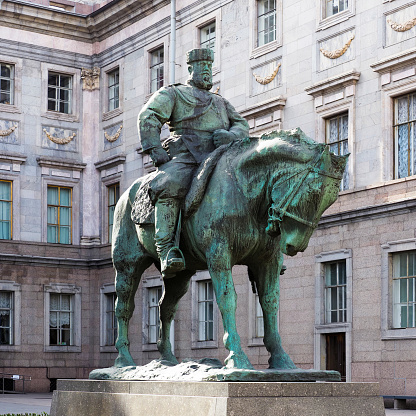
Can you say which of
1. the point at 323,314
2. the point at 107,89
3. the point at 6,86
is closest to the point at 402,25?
the point at 323,314

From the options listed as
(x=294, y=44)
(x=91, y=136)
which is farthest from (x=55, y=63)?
(x=294, y=44)

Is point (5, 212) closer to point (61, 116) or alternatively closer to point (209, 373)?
point (61, 116)

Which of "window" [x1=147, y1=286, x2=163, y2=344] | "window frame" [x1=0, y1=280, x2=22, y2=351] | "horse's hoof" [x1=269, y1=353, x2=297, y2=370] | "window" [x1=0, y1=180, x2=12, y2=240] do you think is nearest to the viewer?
"horse's hoof" [x1=269, y1=353, x2=297, y2=370]

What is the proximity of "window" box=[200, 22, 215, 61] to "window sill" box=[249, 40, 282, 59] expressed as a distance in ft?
8.03

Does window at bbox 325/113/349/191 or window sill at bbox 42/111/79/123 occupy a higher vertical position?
window sill at bbox 42/111/79/123

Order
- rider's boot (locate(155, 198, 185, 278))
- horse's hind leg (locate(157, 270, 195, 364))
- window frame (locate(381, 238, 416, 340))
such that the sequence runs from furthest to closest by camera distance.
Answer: window frame (locate(381, 238, 416, 340)) → horse's hind leg (locate(157, 270, 195, 364)) → rider's boot (locate(155, 198, 185, 278))

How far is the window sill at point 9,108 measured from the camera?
3367cm

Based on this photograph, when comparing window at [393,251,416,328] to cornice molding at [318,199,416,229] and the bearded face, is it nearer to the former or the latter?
cornice molding at [318,199,416,229]

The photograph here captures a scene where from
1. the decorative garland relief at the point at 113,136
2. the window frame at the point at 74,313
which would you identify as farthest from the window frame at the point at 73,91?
the window frame at the point at 74,313

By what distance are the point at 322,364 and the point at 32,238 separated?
12.6 m

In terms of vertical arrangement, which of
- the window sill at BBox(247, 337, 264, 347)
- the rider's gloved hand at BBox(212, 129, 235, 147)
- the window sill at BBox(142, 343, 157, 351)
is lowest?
the window sill at BBox(142, 343, 157, 351)

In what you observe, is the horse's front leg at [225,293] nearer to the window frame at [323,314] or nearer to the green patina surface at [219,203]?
the green patina surface at [219,203]

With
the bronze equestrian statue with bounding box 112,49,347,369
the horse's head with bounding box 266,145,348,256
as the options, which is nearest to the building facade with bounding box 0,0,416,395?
the bronze equestrian statue with bounding box 112,49,347,369

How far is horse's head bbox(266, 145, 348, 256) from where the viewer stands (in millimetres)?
8273
